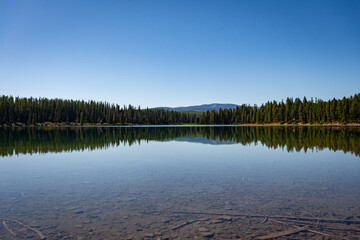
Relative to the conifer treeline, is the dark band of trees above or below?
below

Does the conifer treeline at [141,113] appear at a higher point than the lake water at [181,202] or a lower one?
higher

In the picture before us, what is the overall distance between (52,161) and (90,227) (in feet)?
47.6

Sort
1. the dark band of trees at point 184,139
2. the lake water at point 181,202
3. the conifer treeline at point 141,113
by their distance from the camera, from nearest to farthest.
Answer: the lake water at point 181,202 < the dark band of trees at point 184,139 < the conifer treeline at point 141,113

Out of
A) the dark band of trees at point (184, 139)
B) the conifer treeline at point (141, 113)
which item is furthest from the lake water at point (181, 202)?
the conifer treeline at point (141, 113)

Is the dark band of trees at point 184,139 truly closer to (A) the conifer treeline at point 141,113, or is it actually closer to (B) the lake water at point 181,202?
(B) the lake water at point 181,202

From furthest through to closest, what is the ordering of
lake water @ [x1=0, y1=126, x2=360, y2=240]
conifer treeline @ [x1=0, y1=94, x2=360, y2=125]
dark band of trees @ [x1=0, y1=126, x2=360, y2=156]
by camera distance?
conifer treeline @ [x1=0, y1=94, x2=360, y2=125], dark band of trees @ [x1=0, y1=126, x2=360, y2=156], lake water @ [x1=0, y1=126, x2=360, y2=240]

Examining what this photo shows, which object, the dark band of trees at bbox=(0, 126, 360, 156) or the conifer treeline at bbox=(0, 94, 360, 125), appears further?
the conifer treeline at bbox=(0, 94, 360, 125)

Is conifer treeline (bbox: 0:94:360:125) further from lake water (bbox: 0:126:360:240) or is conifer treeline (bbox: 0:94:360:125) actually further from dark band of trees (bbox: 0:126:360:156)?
lake water (bbox: 0:126:360:240)

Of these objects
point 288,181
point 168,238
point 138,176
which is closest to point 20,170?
point 138,176

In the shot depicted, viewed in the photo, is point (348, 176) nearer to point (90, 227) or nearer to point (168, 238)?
point (168, 238)

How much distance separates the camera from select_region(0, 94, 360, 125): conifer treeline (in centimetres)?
12102

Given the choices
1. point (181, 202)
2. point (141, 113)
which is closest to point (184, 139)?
point (181, 202)

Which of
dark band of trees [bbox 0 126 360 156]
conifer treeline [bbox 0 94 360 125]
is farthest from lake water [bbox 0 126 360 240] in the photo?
conifer treeline [bbox 0 94 360 125]

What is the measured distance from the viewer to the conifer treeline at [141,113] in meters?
121
